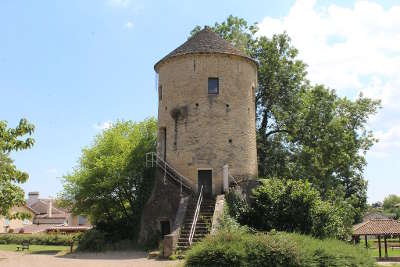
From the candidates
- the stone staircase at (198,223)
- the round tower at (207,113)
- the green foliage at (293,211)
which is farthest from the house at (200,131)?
the green foliage at (293,211)

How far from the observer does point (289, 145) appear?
3177 cm

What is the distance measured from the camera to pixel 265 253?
43.1 feet

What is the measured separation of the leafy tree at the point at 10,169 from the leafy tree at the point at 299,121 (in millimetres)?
21180

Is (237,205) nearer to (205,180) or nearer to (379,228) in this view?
(205,180)

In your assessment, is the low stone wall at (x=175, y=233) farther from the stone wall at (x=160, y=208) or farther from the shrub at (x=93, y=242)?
the shrub at (x=93, y=242)

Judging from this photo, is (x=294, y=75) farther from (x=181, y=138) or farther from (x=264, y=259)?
(x=264, y=259)

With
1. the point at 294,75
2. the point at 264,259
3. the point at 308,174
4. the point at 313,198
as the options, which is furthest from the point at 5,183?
the point at 294,75

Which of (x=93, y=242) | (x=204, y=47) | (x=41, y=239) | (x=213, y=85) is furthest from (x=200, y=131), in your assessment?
(x=41, y=239)

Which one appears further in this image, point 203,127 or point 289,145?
point 289,145

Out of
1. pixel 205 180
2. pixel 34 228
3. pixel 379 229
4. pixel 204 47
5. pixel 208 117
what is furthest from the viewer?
pixel 34 228

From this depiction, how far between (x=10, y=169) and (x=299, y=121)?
22.6 meters

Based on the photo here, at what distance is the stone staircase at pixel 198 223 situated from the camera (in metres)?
19.1

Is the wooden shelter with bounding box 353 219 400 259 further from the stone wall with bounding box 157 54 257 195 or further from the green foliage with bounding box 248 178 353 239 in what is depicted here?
the green foliage with bounding box 248 178 353 239

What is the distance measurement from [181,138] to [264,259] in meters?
12.2
